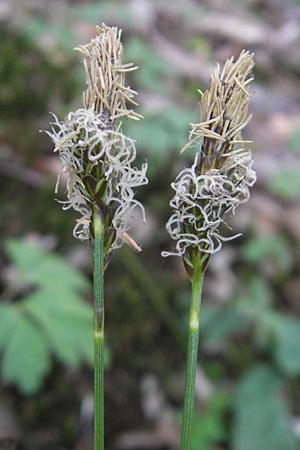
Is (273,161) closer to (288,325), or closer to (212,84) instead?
A: (288,325)

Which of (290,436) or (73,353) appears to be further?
(290,436)

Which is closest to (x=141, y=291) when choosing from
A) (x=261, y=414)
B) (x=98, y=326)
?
(x=261, y=414)

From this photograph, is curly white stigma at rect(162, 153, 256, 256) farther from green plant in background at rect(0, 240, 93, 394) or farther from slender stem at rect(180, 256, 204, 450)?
green plant in background at rect(0, 240, 93, 394)

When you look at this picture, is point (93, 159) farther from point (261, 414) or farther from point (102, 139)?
point (261, 414)

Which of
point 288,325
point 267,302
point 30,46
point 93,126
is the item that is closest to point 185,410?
point 93,126

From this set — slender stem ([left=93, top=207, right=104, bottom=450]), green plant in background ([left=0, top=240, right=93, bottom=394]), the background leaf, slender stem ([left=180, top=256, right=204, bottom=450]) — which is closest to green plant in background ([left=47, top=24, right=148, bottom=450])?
slender stem ([left=93, top=207, right=104, bottom=450])

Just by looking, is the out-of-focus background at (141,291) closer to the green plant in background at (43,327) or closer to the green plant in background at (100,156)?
the green plant in background at (43,327)
